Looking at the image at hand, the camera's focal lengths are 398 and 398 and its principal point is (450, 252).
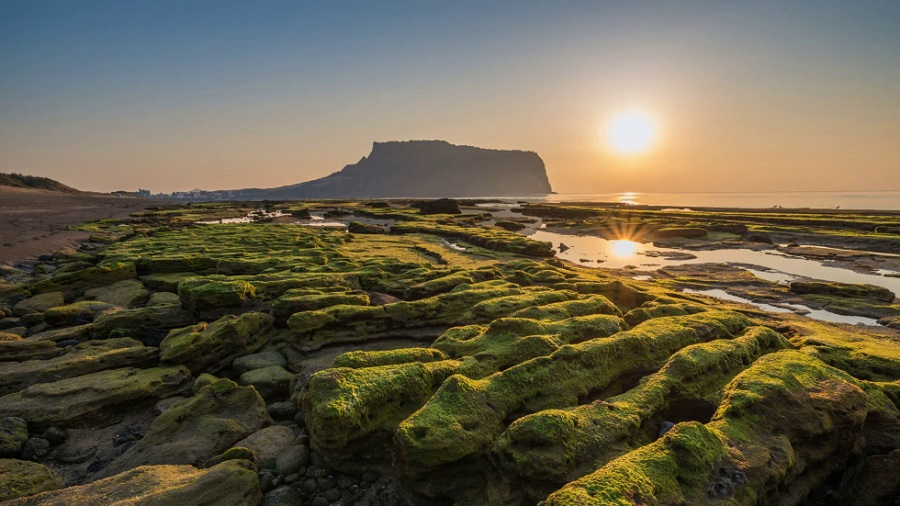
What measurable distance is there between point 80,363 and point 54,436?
310 centimetres

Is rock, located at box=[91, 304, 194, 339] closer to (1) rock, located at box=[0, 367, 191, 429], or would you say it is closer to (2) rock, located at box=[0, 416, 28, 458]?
(1) rock, located at box=[0, 367, 191, 429]

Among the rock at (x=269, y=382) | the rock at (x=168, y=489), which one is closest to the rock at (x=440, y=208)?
the rock at (x=269, y=382)

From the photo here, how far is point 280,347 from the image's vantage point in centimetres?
1473

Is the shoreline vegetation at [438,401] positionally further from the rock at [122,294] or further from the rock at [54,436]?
the rock at [122,294]

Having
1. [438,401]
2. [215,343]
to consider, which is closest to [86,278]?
[215,343]

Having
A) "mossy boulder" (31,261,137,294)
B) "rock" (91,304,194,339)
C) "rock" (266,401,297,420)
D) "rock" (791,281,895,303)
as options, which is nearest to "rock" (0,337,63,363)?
"rock" (91,304,194,339)

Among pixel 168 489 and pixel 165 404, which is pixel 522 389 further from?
pixel 165 404

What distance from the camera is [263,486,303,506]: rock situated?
761 cm

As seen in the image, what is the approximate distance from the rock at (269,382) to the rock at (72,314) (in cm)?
948

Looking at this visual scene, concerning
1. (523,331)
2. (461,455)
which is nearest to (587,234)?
(523,331)

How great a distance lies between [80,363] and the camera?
11953mm

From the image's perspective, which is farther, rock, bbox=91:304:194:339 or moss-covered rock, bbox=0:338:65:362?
rock, bbox=91:304:194:339

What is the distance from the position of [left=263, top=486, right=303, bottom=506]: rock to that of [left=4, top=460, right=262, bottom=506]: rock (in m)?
0.20

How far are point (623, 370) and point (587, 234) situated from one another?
170ft
